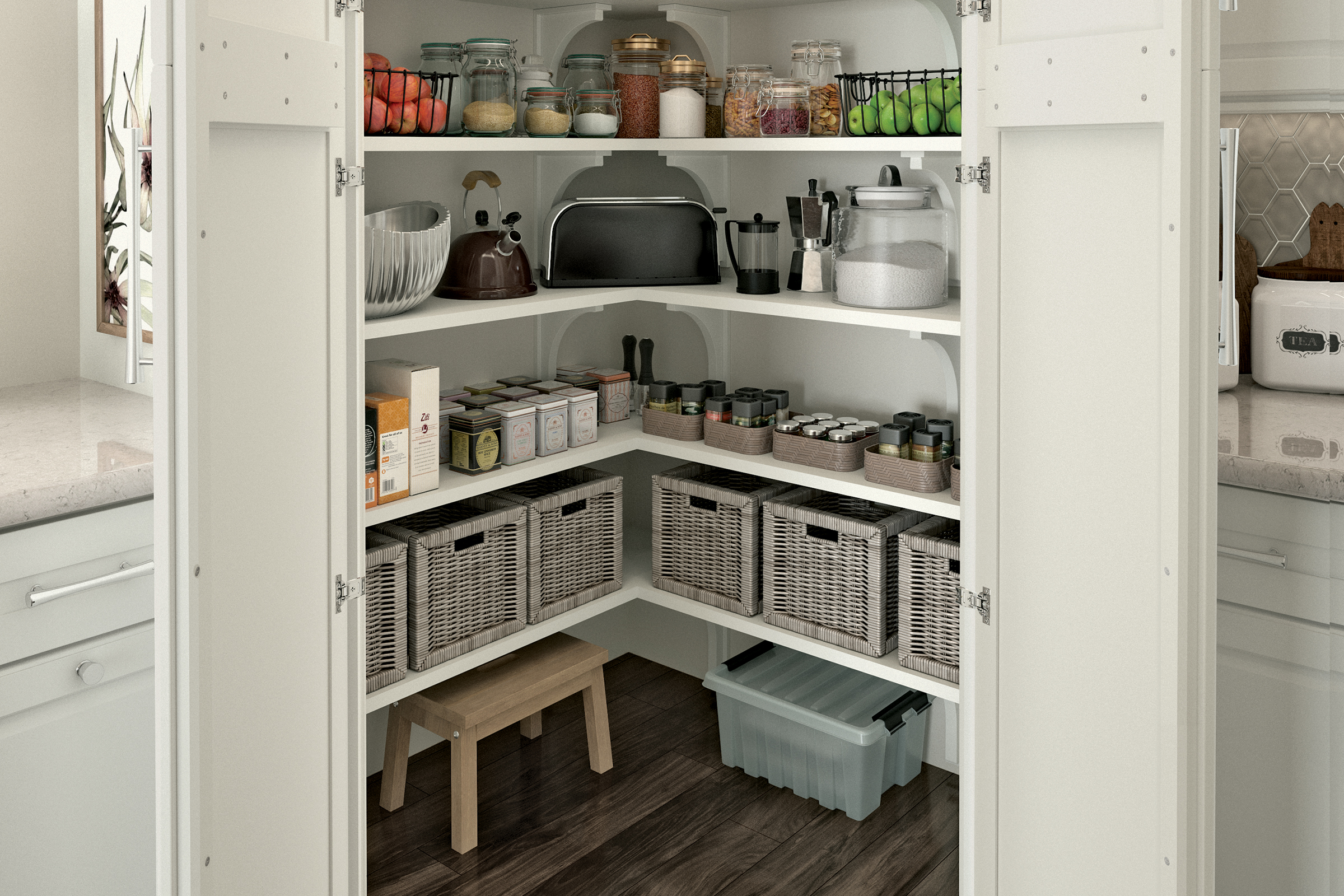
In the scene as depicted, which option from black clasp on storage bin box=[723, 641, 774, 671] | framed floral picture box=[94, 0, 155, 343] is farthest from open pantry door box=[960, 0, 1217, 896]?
framed floral picture box=[94, 0, 155, 343]

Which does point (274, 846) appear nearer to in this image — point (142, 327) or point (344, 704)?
point (344, 704)

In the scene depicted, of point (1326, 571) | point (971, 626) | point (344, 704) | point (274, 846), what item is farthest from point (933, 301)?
point (274, 846)

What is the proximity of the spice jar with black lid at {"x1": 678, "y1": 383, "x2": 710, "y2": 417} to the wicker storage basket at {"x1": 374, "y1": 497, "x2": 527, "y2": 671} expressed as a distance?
478 mm

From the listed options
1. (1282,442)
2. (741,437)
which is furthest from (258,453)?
(1282,442)

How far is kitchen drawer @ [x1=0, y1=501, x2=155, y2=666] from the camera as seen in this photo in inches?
65.7

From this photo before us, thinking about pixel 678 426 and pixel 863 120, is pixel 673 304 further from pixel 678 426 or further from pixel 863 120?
pixel 863 120

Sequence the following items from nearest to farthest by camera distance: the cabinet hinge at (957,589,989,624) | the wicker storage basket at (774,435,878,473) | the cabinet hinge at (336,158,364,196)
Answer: the cabinet hinge at (336,158,364,196)
the cabinet hinge at (957,589,989,624)
the wicker storage basket at (774,435,878,473)

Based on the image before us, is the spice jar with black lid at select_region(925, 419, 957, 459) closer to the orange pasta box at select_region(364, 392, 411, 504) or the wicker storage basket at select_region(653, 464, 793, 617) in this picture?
the wicker storage basket at select_region(653, 464, 793, 617)

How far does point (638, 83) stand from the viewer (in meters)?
2.65

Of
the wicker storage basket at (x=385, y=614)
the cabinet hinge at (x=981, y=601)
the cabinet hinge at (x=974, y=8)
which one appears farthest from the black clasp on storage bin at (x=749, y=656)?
the cabinet hinge at (x=974, y=8)

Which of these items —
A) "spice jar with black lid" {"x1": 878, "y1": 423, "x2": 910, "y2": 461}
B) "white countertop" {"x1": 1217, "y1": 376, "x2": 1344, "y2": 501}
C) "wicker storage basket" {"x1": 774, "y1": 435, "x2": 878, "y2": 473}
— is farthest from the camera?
"wicker storage basket" {"x1": 774, "y1": 435, "x2": 878, "y2": 473}

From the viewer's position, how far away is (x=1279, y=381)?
2160 millimetres

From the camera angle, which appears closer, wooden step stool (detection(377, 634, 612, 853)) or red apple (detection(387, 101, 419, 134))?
red apple (detection(387, 101, 419, 134))

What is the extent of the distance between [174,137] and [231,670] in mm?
707
